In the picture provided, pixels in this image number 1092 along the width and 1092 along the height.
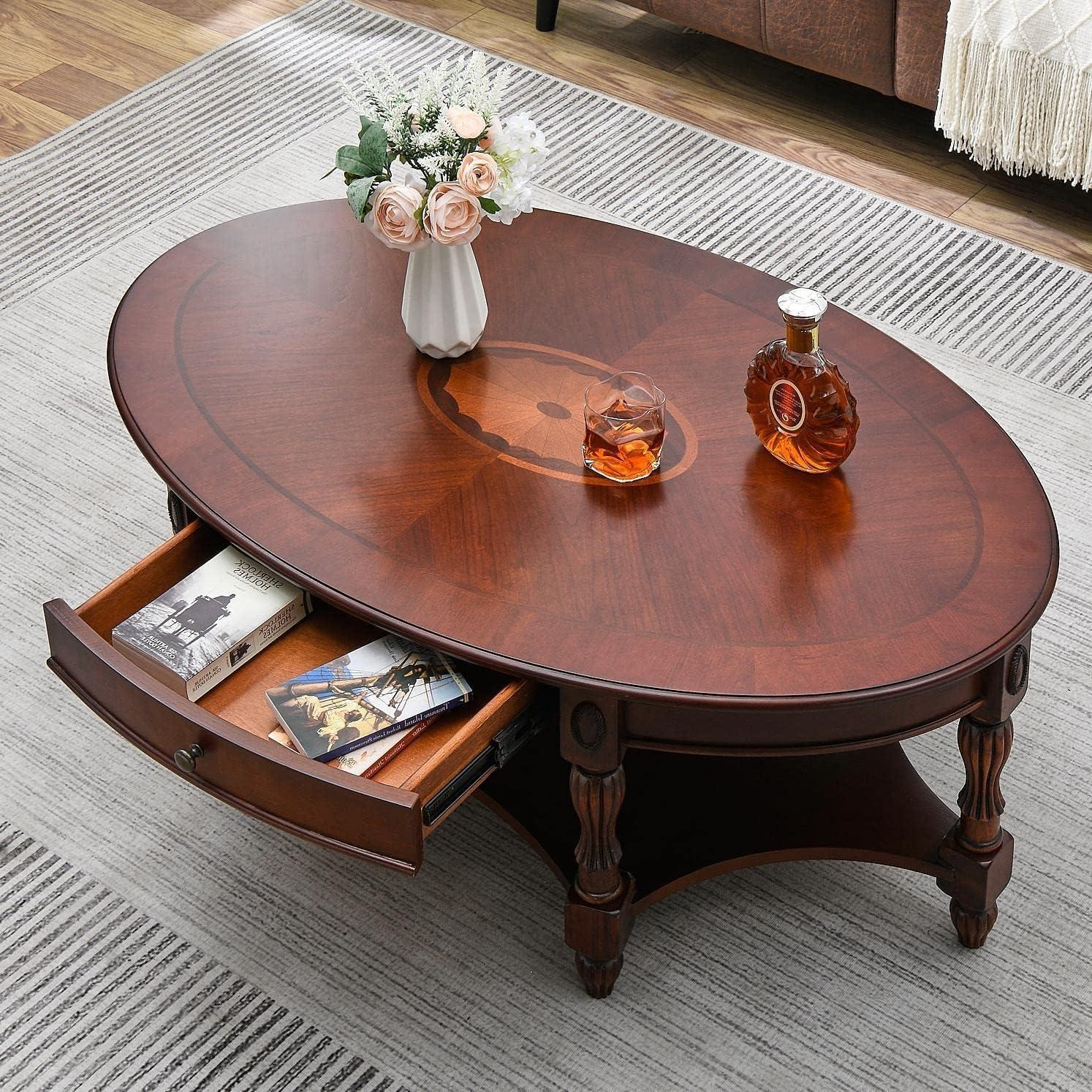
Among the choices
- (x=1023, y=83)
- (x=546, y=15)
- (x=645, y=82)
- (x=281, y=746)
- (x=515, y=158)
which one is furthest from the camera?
(x=546, y=15)

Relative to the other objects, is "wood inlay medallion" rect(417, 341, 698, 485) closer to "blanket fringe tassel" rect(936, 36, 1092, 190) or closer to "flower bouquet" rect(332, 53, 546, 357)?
"flower bouquet" rect(332, 53, 546, 357)

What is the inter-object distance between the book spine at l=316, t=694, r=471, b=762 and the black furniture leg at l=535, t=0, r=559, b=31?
2.02 m

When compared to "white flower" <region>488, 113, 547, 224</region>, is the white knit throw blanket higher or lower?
lower

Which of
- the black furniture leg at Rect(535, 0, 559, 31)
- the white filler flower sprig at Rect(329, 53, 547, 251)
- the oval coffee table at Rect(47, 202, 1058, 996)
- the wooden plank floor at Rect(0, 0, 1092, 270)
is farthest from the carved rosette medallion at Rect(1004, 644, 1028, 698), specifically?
the black furniture leg at Rect(535, 0, 559, 31)

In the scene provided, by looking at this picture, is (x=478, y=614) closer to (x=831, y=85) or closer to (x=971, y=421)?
(x=971, y=421)

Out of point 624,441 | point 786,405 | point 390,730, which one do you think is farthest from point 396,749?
point 786,405

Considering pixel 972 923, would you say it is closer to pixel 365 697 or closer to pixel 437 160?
pixel 365 697

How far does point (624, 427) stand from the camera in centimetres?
135

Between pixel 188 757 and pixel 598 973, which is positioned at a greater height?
pixel 188 757

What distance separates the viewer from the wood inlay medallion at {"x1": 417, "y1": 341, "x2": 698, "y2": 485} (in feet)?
4.62

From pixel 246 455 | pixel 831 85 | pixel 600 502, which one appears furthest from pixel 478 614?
pixel 831 85

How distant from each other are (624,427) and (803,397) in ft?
0.52

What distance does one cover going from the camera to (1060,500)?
194 centimetres

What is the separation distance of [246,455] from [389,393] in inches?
6.2
